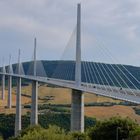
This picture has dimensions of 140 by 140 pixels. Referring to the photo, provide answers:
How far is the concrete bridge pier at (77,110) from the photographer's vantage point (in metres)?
54.4

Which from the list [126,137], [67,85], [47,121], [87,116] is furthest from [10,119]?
[126,137]

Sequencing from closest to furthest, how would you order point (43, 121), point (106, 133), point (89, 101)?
point (106, 133), point (43, 121), point (89, 101)

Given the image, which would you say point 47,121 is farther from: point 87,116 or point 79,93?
point 79,93

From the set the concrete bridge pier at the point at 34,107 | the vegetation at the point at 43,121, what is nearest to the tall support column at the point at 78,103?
the concrete bridge pier at the point at 34,107

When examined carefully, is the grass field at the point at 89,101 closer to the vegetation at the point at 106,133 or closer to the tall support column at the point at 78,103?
the tall support column at the point at 78,103

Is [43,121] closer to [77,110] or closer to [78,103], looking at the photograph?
[77,110]

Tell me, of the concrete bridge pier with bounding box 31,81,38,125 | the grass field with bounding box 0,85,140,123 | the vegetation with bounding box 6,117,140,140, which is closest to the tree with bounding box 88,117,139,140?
the vegetation with bounding box 6,117,140,140

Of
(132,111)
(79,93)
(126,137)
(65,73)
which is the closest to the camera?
(126,137)

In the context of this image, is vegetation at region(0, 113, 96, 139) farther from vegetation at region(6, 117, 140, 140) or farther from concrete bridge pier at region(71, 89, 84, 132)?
vegetation at region(6, 117, 140, 140)

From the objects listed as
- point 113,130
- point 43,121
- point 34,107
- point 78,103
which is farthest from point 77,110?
point 43,121

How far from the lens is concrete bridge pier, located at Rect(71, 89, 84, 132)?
2141 inches

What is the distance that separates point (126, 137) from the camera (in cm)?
4497

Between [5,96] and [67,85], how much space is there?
9041cm

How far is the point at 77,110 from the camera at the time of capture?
180 ft
